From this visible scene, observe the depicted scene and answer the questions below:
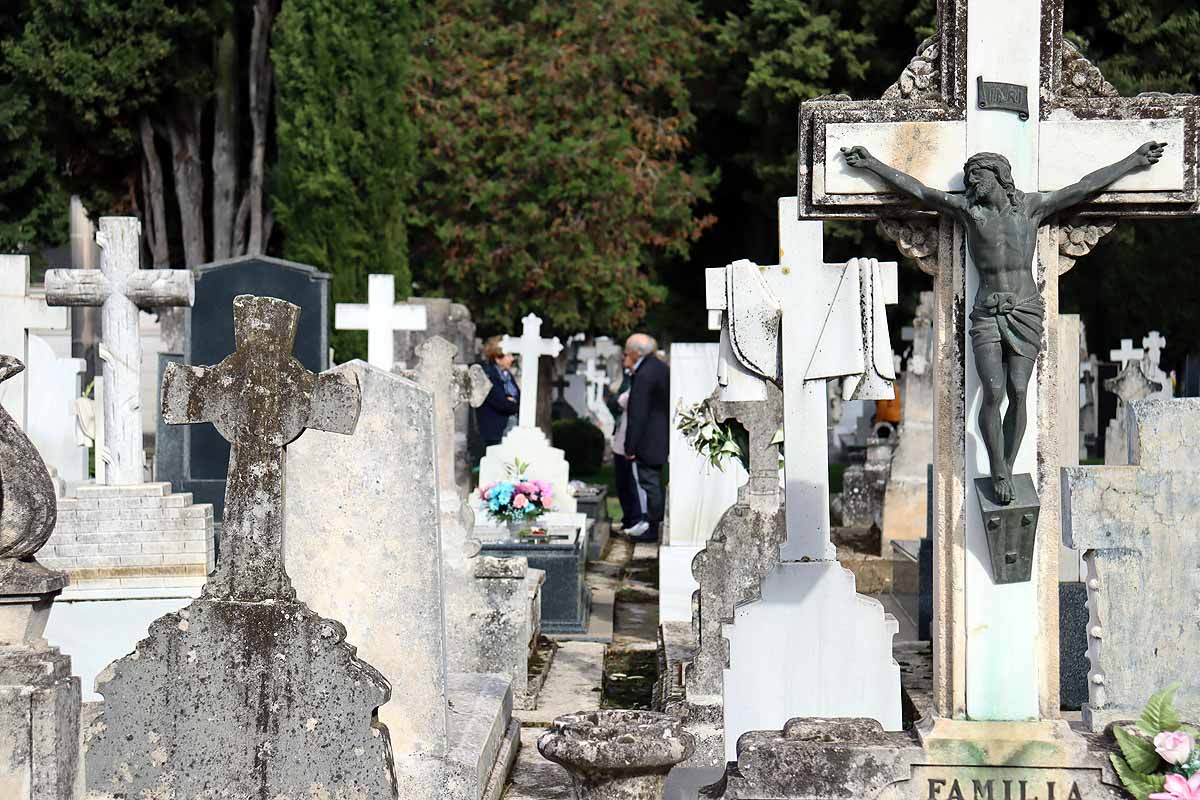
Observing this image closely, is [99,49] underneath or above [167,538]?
above

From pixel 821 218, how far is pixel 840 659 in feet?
7.26

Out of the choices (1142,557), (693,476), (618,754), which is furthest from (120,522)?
(1142,557)

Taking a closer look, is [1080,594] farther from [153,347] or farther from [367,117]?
[153,347]

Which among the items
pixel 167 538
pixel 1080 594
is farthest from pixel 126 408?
pixel 1080 594

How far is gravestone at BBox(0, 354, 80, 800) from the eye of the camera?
5094 mm

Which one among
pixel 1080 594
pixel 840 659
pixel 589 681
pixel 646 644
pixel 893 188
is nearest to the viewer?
pixel 893 188

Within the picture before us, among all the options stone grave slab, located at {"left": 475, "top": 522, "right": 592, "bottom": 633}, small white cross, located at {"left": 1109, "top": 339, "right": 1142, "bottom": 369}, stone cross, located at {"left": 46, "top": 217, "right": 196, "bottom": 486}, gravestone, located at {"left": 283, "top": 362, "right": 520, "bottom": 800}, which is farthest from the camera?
small white cross, located at {"left": 1109, "top": 339, "right": 1142, "bottom": 369}

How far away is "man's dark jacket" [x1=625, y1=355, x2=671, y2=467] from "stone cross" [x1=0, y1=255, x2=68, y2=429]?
19.0ft

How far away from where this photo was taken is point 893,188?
17.1 feet

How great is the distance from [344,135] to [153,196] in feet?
19.2

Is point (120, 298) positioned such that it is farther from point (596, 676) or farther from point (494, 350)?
point (494, 350)

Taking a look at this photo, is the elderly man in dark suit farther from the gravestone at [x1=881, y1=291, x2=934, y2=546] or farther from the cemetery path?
the gravestone at [x1=881, y1=291, x2=934, y2=546]

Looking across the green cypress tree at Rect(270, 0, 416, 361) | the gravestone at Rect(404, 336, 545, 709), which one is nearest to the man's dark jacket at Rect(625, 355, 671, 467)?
the gravestone at Rect(404, 336, 545, 709)

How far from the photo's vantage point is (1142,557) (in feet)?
22.7
